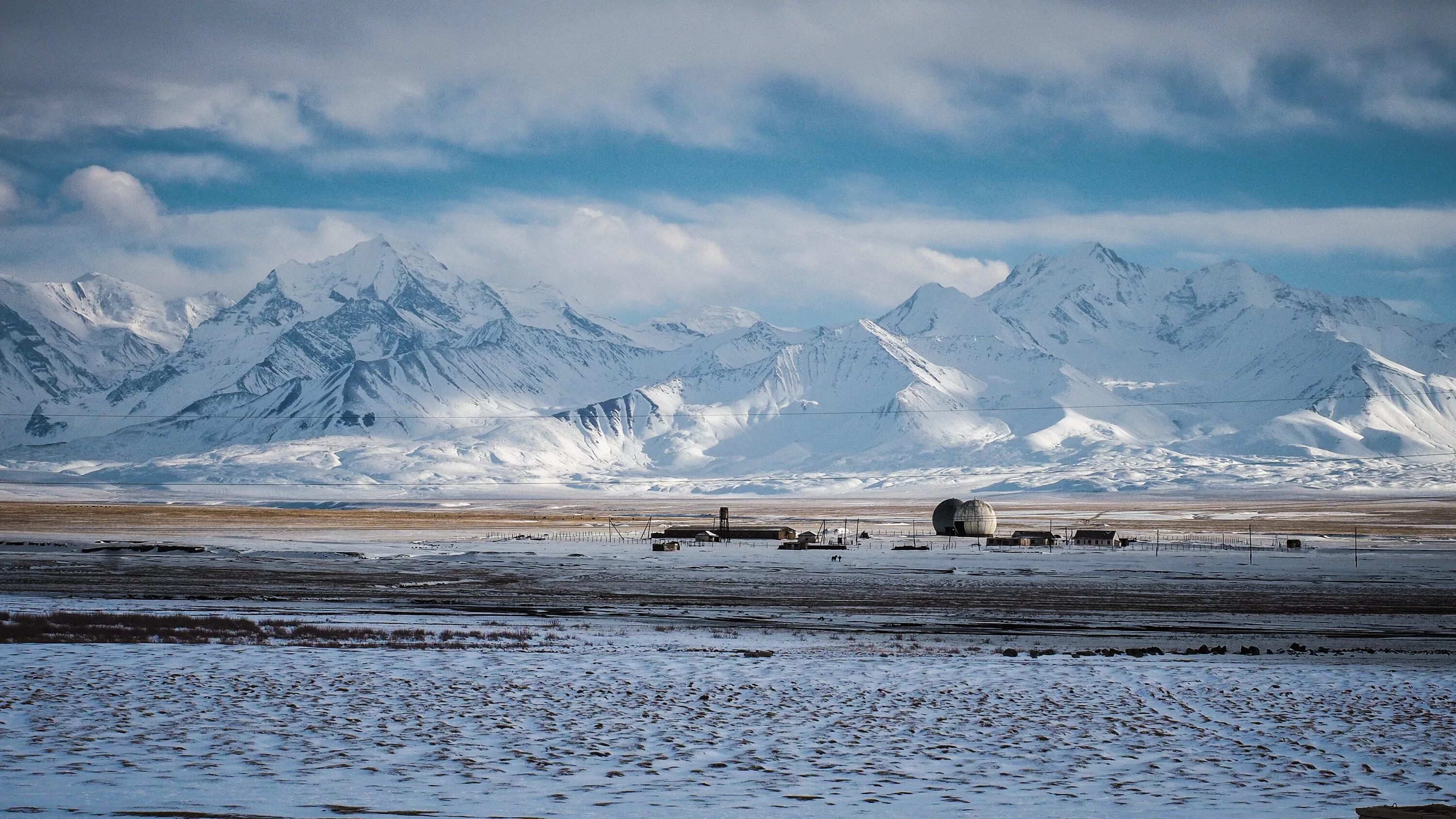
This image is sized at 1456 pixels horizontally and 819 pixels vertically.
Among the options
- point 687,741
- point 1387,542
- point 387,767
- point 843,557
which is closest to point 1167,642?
point 687,741

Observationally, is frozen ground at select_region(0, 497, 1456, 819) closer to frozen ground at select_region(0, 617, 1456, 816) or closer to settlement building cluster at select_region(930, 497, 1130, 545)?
frozen ground at select_region(0, 617, 1456, 816)

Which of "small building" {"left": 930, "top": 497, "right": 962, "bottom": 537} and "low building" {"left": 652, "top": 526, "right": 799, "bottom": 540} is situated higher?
"small building" {"left": 930, "top": 497, "right": 962, "bottom": 537}

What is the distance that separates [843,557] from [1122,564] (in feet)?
47.4

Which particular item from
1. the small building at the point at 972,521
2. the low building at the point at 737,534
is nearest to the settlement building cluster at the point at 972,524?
the small building at the point at 972,521

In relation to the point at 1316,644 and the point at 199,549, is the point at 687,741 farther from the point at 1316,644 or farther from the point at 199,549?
the point at 199,549

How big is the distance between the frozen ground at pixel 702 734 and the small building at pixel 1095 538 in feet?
205

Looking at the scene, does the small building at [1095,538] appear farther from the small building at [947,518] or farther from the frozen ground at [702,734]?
the frozen ground at [702,734]

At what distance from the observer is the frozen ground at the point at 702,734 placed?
14266 mm

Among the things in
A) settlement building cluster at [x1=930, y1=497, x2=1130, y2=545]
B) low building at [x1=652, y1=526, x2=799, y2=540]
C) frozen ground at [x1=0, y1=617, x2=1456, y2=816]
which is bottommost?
frozen ground at [x1=0, y1=617, x2=1456, y2=816]

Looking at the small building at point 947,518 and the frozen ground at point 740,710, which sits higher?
the small building at point 947,518

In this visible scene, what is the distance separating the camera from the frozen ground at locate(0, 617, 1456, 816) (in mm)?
14266

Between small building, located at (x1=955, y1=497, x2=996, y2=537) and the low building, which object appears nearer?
the low building

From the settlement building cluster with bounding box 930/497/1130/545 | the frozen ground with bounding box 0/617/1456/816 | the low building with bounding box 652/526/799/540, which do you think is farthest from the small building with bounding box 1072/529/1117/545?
the frozen ground with bounding box 0/617/1456/816

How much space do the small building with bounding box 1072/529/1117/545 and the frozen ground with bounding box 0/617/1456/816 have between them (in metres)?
62.6
